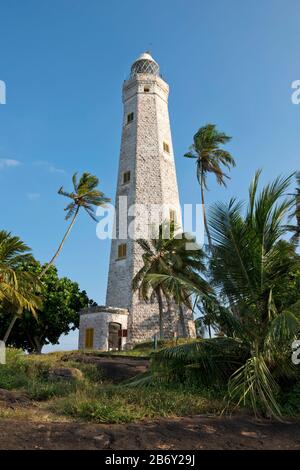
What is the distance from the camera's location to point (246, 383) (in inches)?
344

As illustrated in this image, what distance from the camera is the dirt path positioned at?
594 cm

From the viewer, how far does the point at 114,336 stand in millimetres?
27484

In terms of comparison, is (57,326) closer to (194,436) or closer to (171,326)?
(171,326)

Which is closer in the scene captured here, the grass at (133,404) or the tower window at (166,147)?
the grass at (133,404)

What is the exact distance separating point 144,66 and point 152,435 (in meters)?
33.1

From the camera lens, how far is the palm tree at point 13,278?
15703 millimetres

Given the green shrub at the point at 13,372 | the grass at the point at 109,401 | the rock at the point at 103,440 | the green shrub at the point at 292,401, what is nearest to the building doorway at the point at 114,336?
the green shrub at the point at 13,372

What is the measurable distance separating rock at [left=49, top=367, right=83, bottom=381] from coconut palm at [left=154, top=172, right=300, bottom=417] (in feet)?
11.6

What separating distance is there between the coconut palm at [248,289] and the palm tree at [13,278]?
761 cm

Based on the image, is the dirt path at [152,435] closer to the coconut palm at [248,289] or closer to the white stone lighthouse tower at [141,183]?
the coconut palm at [248,289]

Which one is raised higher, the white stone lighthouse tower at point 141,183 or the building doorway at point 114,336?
the white stone lighthouse tower at point 141,183

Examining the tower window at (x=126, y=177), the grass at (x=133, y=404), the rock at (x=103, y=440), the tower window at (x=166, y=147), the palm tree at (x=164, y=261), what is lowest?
the rock at (x=103, y=440)
